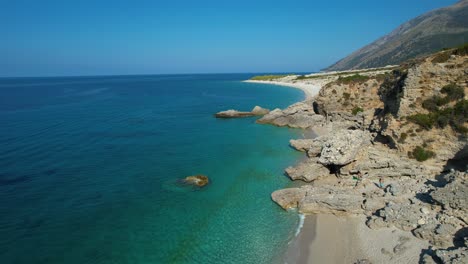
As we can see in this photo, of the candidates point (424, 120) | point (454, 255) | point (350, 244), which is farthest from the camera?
point (424, 120)

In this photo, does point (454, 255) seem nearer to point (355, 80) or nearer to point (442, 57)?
point (442, 57)

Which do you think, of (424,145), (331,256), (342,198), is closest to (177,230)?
(331,256)

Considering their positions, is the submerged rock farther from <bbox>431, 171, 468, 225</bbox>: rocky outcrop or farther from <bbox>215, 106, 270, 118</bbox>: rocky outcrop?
<bbox>215, 106, 270, 118</bbox>: rocky outcrop

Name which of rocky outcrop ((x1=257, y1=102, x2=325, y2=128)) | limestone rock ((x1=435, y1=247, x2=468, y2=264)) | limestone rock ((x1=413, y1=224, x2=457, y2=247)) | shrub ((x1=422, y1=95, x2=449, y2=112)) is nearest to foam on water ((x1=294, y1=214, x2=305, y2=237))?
limestone rock ((x1=413, y1=224, x2=457, y2=247))

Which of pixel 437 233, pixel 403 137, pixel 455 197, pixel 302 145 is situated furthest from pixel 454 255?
pixel 302 145

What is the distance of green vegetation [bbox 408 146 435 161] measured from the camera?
2347 centimetres

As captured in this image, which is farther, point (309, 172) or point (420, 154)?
point (309, 172)

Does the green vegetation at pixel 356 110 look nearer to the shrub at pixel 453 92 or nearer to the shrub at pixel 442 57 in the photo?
the shrub at pixel 442 57

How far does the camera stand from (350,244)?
57.4 feet

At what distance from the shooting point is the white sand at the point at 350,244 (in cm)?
1611

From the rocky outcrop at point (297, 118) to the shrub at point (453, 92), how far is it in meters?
24.3

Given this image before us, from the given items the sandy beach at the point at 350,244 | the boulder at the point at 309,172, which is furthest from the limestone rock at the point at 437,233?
the boulder at the point at 309,172

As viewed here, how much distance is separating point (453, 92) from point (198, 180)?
74.7 feet

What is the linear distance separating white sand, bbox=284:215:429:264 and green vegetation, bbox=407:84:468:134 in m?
10.7
